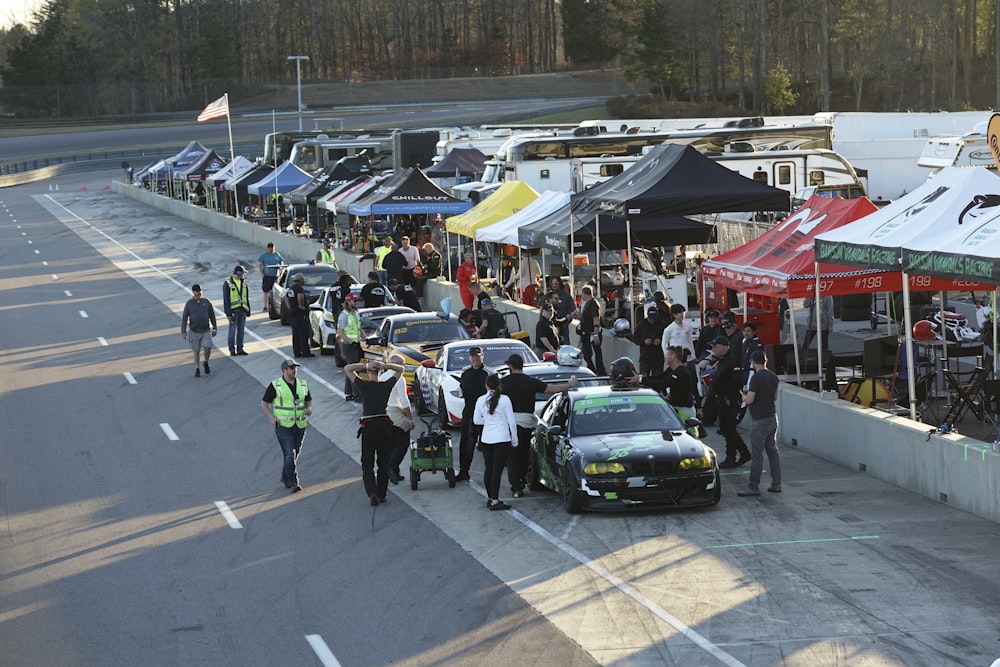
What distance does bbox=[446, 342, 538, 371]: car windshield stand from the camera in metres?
20.4

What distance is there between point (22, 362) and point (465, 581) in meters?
18.8

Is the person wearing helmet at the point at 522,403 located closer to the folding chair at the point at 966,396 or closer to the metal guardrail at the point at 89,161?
the folding chair at the point at 966,396

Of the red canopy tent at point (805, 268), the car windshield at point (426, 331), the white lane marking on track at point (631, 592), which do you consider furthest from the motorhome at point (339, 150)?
the white lane marking on track at point (631, 592)

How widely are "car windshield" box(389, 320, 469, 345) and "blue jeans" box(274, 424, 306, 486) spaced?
22.3 feet

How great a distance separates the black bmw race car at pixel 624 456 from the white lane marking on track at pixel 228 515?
3.36 metres

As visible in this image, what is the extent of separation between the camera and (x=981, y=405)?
55.5 ft

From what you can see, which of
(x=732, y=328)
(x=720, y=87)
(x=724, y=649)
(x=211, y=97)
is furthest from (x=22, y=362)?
(x=211, y=97)

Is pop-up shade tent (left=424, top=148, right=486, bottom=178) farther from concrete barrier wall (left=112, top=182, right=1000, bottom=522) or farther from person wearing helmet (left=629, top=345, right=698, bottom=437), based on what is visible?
person wearing helmet (left=629, top=345, right=698, bottom=437)

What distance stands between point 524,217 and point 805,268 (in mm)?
11142

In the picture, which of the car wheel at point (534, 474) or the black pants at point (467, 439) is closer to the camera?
the car wheel at point (534, 474)

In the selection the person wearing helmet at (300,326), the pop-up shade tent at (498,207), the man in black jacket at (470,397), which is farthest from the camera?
the pop-up shade tent at (498,207)

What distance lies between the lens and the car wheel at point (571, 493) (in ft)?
48.1

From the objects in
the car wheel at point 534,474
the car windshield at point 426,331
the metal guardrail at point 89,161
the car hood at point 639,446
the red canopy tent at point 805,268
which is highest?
the metal guardrail at point 89,161

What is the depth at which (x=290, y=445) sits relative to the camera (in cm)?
1659
